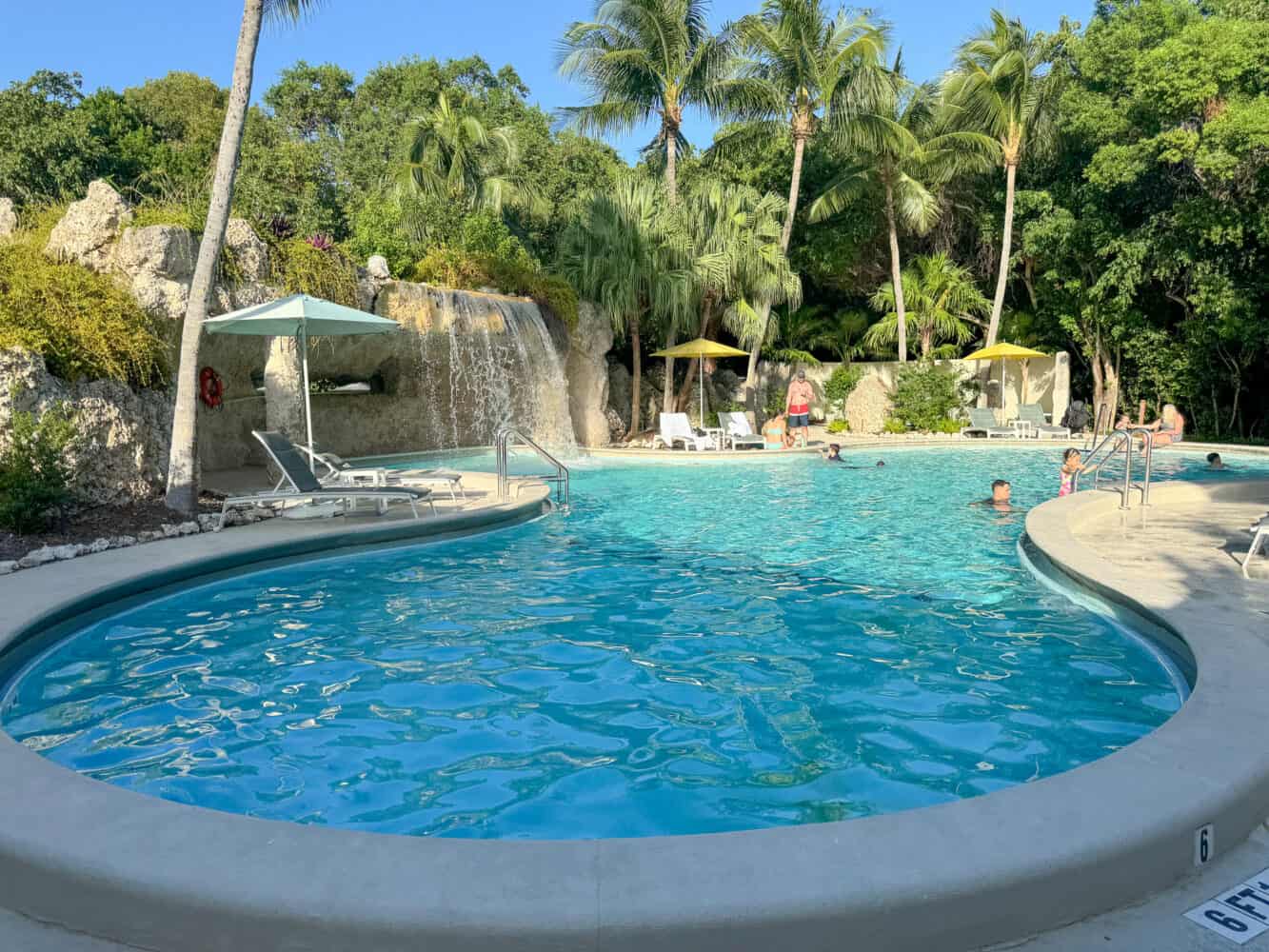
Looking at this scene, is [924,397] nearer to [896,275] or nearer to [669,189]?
[896,275]

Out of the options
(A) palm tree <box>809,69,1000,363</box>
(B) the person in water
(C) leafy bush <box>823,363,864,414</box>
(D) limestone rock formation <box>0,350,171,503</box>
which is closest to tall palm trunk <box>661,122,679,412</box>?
(A) palm tree <box>809,69,1000,363</box>

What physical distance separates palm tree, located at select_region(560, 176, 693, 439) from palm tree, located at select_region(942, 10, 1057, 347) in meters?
8.70

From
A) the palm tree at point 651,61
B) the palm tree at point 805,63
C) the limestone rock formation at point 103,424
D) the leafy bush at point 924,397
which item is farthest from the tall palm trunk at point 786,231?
the limestone rock formation at point 103,424

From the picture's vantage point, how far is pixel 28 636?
5621 mm

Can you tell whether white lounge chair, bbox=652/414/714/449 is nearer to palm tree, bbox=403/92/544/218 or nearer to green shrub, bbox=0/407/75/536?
green shrub, bbox=0/407/75/536

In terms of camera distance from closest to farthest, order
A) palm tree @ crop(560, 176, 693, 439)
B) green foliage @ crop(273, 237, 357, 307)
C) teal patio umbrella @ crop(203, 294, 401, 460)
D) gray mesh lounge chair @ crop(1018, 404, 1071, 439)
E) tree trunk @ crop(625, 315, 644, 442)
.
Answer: teal patio umbrella @ crop(203, 294, 401, 460), green foliage @ crop(273, 237, 357, 307), palm tree @ crop(560, 176, 693, 439), gray mesh lounge chair @ crop(1018, 404, 1071, 439), tree trunk @ crop(625, 315, 644, 442)

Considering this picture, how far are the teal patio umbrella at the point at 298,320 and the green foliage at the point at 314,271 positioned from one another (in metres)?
2.98

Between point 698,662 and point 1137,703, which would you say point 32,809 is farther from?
point 1137,703

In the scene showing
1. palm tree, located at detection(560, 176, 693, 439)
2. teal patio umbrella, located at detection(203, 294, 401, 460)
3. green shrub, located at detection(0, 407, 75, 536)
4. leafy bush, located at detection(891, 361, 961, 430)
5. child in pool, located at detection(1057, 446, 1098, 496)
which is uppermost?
palm tree, located at detection(560, 176, 693, 439)

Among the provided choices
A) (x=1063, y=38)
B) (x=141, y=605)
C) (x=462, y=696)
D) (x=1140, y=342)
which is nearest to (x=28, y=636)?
(x=141, y=605)

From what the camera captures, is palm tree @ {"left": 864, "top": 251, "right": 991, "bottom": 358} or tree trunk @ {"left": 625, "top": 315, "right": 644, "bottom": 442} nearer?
tree trunk @ {"left": 625, "top": 315, "right": 644, "bottom": 442}

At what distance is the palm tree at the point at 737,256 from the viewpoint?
888 inches

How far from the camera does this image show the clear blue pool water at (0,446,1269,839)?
3.93 meters

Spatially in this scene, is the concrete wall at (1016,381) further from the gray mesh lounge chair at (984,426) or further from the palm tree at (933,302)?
the gray mesh lounge chair at (984,426)
